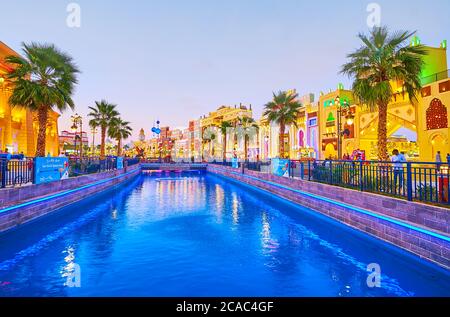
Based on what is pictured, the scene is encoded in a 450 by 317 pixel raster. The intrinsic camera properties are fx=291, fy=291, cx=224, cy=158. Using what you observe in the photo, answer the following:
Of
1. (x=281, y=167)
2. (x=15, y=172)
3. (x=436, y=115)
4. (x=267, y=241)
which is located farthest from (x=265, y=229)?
(x=436, y=115)

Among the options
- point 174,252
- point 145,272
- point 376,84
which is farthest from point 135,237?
point 376,84

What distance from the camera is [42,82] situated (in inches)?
712

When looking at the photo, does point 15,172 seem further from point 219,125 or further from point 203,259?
point 219,125

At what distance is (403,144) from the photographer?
35.2 m

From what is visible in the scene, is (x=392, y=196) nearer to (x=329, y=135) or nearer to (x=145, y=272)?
(x=145, y=272)

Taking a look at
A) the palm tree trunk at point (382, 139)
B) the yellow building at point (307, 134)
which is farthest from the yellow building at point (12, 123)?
the yellow building at point (307, 134)

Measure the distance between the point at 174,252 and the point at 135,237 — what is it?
225 cm

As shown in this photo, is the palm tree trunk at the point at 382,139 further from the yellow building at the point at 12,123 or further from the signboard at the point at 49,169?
the yellow building at the point at 12,123

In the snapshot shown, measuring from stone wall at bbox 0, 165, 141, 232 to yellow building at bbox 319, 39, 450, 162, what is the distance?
1676cm

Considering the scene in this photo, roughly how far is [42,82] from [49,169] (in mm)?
7185

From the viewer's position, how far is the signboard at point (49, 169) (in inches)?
511

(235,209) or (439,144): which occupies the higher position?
(439,144)

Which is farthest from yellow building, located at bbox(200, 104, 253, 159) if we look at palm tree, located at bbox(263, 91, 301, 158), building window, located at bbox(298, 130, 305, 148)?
palm tree, located at bbox(263, 91, 301, 158)

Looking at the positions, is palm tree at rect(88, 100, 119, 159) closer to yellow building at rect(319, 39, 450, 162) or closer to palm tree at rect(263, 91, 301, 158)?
palm tree at rect(263, 91, 301, 158)
